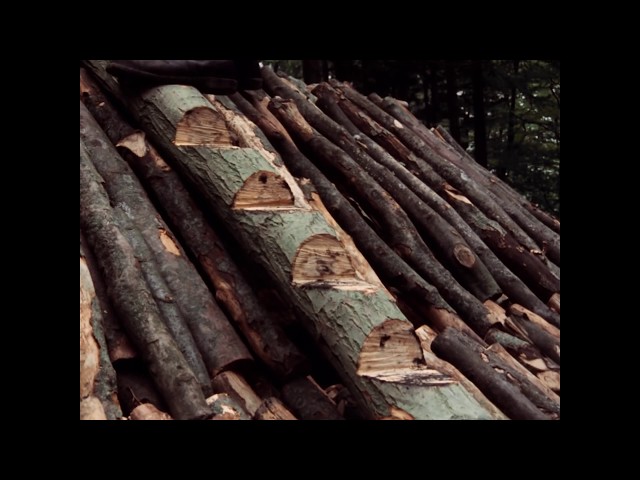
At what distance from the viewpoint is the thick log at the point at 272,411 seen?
2.55m

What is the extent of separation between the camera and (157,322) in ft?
8.50

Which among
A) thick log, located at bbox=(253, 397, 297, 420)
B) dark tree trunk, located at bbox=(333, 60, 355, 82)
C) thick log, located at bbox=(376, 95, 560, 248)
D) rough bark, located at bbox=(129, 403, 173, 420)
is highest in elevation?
dark tree trunk, located at bbox=(333, 60, 355, 82)

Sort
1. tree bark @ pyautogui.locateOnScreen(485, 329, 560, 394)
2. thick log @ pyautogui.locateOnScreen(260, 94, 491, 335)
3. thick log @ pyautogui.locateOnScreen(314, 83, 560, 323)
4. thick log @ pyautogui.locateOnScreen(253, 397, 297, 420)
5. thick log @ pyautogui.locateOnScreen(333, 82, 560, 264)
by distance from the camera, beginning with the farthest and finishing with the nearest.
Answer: thick log @ pyautogui.locateOnScreen(333, 82, 560, 264)
thick log @ pyautogui.locateOnScreen(314, 83, 560, 323)
thick log @ pyautogui.locateOnScreen(260, 94, 491, 335)
tree bark @ pyautogui.locateOnScreen(485, 329, 560, 394)
thick log @ pyautogui.locateOnScreen(253, 397, 297, 420)

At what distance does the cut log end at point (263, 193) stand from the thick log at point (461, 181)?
91.5 inches

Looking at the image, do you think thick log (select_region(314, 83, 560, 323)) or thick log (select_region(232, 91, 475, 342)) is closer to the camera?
thick log (select_region(232, 91, 475, 342))

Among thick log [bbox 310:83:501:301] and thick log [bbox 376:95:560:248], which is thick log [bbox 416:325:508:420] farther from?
thick log [bbox 376:95:560:248]

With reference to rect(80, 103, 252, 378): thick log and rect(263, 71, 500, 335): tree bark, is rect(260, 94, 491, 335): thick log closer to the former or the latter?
rect(263, 71, 500, 335): tree bark

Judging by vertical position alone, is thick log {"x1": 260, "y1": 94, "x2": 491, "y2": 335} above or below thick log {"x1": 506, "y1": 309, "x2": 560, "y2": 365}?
above

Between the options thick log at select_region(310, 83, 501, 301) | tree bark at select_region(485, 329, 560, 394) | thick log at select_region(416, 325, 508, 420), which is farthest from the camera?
thick log at select_region(310, 83, 501, 301)

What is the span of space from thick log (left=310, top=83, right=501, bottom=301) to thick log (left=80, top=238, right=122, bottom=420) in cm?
245

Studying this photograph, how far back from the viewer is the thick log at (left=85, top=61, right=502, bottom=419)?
93.4 inches

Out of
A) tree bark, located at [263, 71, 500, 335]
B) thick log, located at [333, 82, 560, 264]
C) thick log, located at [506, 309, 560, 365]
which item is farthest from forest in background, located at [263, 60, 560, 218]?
thick log, located at [506, 309, 560, 365]

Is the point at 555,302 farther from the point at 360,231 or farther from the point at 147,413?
the point at 147,413

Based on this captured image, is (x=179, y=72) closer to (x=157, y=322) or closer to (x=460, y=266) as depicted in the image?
(x=157, y=322)
